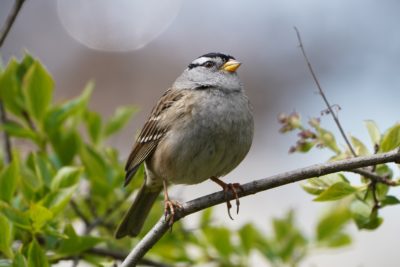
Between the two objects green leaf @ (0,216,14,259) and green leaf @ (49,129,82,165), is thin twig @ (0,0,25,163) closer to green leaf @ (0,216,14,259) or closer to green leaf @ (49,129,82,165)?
green leaf @ (49,129,82,165)

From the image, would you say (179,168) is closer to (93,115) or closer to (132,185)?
(132,185)

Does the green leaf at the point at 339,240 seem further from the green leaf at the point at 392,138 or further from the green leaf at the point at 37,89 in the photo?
the green leaf at the point at 37,89

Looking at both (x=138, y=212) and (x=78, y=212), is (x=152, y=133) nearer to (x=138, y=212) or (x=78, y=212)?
(x=138, y=212)

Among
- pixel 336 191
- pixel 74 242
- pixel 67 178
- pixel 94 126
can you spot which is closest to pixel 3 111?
pixel 94 126

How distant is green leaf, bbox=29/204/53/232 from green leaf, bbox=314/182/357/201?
3.02 feet

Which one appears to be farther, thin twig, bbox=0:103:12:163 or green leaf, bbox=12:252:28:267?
thin twig, bbox=0:103:12:163

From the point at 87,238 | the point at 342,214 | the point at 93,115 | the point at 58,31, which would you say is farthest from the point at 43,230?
the point at 58,31

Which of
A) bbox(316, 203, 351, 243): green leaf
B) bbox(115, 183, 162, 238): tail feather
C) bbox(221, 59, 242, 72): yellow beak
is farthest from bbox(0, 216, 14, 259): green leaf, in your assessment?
bbox(221, 59, 242, 72): yellow beak

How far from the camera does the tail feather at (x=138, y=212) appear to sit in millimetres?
3238

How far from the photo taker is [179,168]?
344 centimetres

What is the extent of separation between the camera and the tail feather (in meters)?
3.24

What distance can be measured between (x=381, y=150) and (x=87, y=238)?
109 cm

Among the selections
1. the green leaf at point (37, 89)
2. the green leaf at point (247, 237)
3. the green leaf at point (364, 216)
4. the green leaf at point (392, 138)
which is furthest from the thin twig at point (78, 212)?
the green leaf at point (392, 138)

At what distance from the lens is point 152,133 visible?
3662 millimetres
